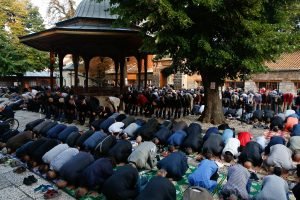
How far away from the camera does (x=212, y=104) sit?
576 inches

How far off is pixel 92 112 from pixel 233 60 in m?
6.55

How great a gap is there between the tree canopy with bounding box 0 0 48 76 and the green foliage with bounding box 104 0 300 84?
18518mm

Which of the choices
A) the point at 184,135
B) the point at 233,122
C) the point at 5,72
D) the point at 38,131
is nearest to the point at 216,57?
the point at 184,135

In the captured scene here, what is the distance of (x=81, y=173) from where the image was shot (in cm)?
638

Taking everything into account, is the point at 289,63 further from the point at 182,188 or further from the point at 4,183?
the point at 4,183

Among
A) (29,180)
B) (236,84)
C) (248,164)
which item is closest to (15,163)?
(29,180)

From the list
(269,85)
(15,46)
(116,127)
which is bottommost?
(116,127)

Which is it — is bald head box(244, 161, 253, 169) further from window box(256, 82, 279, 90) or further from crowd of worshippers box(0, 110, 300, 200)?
window box(256, 82, 279, 90)

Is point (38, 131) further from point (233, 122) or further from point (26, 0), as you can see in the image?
point (26, 0)

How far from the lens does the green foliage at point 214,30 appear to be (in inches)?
429

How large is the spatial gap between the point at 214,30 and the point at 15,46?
878 inches

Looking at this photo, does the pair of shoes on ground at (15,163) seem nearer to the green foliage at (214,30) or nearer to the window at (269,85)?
the green foliage at (214,30)

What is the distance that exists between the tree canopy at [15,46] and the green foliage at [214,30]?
18518 millimetres

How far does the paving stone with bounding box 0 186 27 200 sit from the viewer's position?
20.1ft
